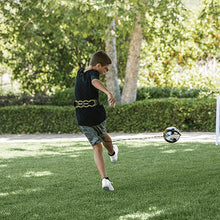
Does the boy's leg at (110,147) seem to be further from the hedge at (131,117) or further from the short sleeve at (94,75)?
the hedge at (131,117)

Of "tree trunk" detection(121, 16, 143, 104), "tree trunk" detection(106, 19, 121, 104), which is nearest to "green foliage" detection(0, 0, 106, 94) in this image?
Answer: "tree trunk" detection(106, 19, 121, 104)

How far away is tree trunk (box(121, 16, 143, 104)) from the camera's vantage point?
14906mm

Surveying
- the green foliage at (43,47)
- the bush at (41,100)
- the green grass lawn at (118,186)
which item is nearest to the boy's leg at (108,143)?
the green grass lawn at (118,186)

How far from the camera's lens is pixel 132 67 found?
49.4 feet

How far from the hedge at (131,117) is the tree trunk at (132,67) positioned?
0.86 meters

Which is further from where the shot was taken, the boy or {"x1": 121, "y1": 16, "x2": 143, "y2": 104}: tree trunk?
{"x1": 121, "y1": 16, "x2": 143, "y2": 104}: tree trunk

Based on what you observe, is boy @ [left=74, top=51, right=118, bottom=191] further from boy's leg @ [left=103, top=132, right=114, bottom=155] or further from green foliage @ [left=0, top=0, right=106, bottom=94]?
green foliage @ [left=0, top=0, right=106, bottom=94]

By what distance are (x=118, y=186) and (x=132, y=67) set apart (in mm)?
10125

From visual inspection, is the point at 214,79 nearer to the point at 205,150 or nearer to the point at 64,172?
the point at 205,150

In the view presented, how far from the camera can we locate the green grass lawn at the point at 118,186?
13.2 feet

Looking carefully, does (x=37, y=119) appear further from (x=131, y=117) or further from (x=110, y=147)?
(x=110, y=147)

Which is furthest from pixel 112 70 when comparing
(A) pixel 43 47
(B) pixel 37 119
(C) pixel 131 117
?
(A) pixel 43 47

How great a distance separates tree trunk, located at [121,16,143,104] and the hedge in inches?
33.9

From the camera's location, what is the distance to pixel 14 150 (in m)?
9.91
